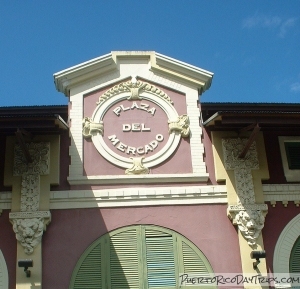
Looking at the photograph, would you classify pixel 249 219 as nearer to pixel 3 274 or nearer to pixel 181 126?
pixel 181 126


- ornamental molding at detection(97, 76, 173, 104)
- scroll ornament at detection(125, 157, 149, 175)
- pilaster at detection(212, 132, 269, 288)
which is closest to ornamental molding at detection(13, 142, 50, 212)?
scroll ornament at detection(125, 157, 149, 175)

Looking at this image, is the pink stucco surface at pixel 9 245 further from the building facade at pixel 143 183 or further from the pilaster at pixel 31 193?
the pilaster at pixel 31 193

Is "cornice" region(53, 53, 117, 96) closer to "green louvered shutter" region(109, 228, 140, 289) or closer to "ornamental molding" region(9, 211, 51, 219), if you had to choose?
"ornamental molding" region(9, 211, 51, 219)

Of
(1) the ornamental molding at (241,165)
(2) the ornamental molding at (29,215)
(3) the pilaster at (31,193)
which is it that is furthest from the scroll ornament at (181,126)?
(2) the ornamental molding at (29,215)

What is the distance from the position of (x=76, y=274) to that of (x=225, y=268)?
10.2 feet

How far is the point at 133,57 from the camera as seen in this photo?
1276cm

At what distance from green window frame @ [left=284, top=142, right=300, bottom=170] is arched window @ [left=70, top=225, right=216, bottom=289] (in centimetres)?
313

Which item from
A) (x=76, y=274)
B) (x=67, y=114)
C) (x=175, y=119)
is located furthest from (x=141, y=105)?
(x=76, y=274)

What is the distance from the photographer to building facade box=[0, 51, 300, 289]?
10.7 m

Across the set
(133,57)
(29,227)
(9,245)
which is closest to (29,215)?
(29,227)

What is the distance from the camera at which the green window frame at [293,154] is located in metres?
12.1

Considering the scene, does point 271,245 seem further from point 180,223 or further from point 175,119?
point 175,119

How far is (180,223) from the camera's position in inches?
438

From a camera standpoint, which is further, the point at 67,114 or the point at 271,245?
the point at 67,114
